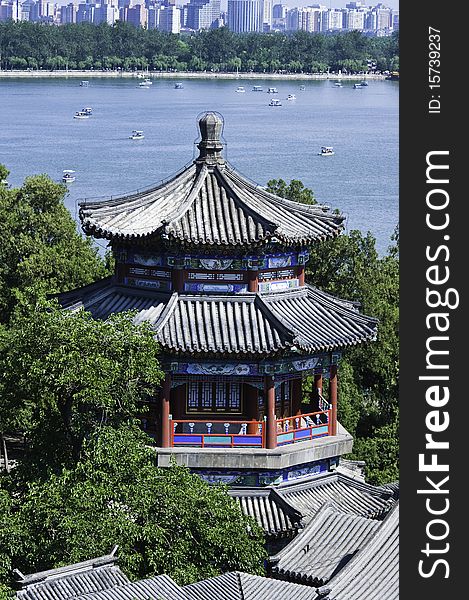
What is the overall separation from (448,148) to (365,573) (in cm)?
514

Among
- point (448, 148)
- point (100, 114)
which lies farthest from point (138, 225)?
point (100, 114)

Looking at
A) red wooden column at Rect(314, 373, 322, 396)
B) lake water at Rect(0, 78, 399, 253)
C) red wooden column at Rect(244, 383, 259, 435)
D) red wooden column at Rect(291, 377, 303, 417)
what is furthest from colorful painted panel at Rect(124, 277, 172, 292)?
lake water at Rect(0, 78, 399, 253)

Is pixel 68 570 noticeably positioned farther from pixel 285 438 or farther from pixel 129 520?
pixel 285 438

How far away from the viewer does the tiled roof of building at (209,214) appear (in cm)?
2095

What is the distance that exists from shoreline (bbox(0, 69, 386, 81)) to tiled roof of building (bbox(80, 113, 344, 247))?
485 feet

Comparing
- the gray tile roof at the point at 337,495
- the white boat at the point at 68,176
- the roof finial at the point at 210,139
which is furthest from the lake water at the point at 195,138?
the gray tile roof at the point at 337,495

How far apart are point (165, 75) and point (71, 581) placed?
6410 inches

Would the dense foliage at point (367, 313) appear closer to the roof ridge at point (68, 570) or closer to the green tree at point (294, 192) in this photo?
the green tree at point (294, 192)

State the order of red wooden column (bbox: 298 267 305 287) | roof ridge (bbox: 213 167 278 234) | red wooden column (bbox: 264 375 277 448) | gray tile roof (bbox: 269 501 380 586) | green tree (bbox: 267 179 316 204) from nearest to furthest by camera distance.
A: gray tile roof (bbox: 269 501 380 586), red wooden column (bbox: 264 375 277 448), roof ridge (bbox: 213 167 278 234), red wooden column (bbox: 298 267 305 287), green tree (bbox: 267 179 316 204)

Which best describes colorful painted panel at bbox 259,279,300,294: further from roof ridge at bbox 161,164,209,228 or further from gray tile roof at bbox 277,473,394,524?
gray tile roof at bbox 277,473,394,524

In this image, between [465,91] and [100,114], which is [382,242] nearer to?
[465,91]

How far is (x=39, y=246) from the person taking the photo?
102 ft

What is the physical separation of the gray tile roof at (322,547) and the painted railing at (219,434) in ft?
5.44

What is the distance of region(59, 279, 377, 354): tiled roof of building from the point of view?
20391mm
